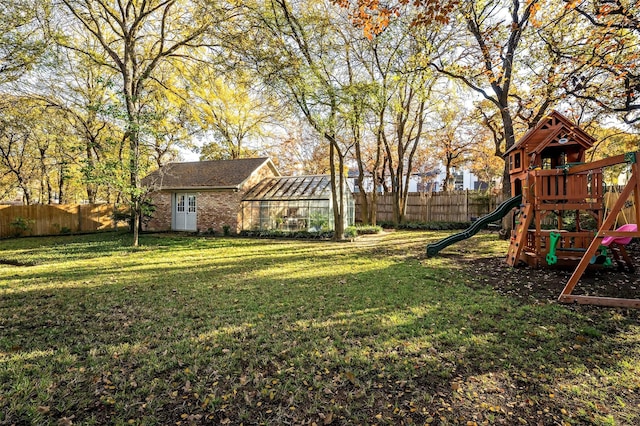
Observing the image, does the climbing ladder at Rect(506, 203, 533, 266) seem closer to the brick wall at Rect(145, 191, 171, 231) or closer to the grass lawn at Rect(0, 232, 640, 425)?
the grass lawn at Rect(0, 232, 640, 425)

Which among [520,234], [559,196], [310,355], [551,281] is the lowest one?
[310,355]

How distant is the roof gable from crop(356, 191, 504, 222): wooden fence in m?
12.0

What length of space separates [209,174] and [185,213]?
2629 millimetres

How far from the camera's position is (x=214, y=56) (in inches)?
492

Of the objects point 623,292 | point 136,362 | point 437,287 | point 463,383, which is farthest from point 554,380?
point 136,362

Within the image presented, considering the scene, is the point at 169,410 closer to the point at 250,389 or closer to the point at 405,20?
the point at 250,389

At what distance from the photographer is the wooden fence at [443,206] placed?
18.8 m

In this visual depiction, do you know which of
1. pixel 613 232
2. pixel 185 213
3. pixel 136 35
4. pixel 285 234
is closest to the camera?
pixel 613 232

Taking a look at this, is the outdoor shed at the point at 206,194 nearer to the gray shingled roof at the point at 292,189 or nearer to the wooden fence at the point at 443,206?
the gray shingled roof at the point at 292,189

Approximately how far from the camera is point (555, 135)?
6.76 metres

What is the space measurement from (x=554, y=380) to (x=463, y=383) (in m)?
0.79

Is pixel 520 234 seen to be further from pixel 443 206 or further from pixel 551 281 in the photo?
pixel 443 206

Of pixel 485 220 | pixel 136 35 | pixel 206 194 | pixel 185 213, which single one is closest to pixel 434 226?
pixel 485 220

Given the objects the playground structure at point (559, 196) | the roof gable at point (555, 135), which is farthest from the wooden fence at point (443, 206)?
the roof gable at point (555, 135)
